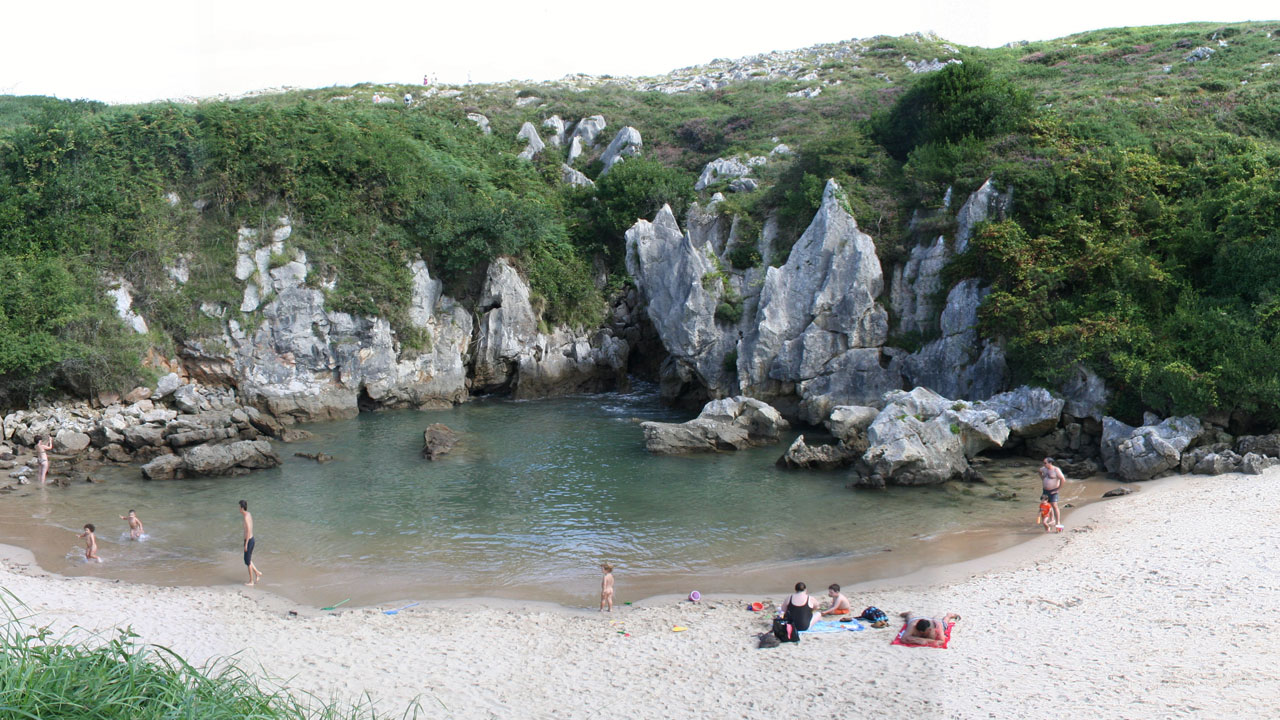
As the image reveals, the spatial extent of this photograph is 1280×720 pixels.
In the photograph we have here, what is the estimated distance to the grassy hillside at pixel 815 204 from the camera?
20625mm

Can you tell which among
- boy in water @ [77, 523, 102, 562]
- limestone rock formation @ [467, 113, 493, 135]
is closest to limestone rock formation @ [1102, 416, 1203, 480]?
boy in water @ [77, 523, 102, 562]

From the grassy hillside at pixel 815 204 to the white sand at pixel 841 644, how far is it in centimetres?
864

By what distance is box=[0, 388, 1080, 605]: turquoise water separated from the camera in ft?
45.5

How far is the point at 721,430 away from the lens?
77.7 ft

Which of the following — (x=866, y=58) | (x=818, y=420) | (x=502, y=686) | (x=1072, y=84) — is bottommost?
(x=818, y=420)

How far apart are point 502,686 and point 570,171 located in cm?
3988

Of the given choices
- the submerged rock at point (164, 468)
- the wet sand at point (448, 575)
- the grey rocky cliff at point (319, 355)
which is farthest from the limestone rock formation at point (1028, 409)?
the submerged rock at point (164, 468)

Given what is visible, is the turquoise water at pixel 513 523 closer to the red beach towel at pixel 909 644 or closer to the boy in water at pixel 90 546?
the boy in water at pixel 90 546

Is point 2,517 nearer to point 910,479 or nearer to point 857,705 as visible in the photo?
point 857,705

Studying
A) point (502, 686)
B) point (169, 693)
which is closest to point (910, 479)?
point (502, 686)

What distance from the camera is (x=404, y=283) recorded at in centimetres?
3184

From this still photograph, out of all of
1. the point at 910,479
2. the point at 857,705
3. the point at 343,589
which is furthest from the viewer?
the point at 910,479

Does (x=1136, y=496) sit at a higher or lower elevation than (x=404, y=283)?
lower

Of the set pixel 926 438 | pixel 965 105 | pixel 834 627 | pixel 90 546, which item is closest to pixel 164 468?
pixel 90 546
